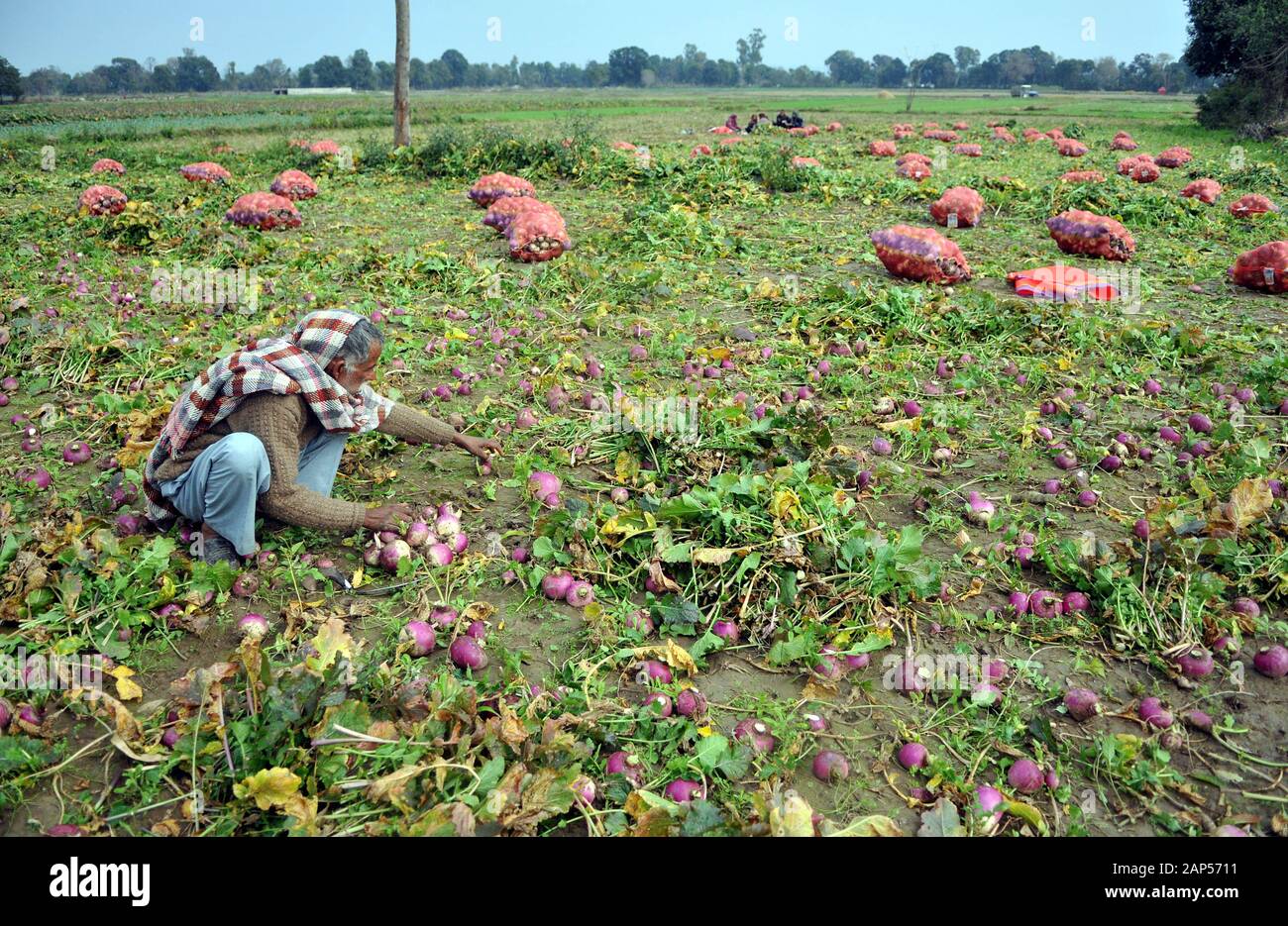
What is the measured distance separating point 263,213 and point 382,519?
827cm

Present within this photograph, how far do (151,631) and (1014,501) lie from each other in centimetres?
413

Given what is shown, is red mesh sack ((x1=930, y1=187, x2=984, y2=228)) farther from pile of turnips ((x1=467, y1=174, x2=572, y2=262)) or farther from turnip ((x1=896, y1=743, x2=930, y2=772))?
turnip ((x1=896, y1=743, x2=930, y2=772))

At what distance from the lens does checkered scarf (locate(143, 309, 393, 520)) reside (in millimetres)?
3395

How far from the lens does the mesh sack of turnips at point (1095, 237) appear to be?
880 cm

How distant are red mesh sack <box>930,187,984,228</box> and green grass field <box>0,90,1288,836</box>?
7.64 feet

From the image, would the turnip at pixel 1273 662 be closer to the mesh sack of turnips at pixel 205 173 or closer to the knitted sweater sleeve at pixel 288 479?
the knitted sweater sleeve at pixel 288 479

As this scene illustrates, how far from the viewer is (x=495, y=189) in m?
11.9

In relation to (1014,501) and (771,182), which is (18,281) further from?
(771,182)

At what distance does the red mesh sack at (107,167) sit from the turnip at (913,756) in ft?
56.8

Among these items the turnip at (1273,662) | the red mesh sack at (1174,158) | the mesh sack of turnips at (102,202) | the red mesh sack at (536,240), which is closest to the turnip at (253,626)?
the turnip at (1273,662)

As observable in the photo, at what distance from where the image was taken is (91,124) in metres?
25.1
